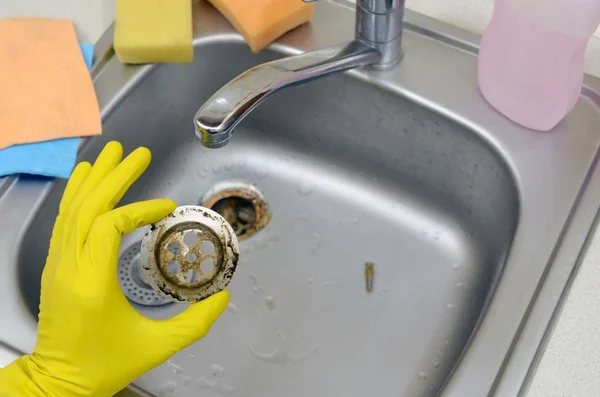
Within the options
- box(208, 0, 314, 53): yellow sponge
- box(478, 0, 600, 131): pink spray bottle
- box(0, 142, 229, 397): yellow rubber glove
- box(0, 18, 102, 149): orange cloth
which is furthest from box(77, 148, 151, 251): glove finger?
box(478, 0, 600, 131): pink spray bottle

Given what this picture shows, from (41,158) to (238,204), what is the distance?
0.91ft

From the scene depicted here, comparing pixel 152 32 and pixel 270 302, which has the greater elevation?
pixel 152 32

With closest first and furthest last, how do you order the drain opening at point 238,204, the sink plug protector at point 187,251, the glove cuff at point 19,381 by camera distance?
1. the glove cuff at point 19,381
2. the sink plug protector at point 187,251
3. the drain opening at point 238,204

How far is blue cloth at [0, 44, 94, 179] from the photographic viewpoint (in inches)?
28.6

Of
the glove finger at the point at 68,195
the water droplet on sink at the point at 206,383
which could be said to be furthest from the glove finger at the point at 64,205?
the water droplet on sink at the point at 206,383

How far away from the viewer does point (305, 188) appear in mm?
924

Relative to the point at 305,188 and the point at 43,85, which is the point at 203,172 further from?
the point at 43,85

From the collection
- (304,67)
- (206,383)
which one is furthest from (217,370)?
(304,67)

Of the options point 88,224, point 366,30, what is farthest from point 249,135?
point 88,224

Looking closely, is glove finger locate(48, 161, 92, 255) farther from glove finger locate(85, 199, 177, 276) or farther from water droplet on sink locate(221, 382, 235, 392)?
water droplet on sink locate(221, 382, 235, 392)

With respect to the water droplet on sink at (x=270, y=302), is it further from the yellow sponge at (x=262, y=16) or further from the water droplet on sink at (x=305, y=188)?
the yellow sponge at (x=262, y=16)

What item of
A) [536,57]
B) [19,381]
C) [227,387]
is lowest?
[227,387]

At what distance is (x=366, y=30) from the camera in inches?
30.1

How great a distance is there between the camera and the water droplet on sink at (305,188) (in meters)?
0.92
